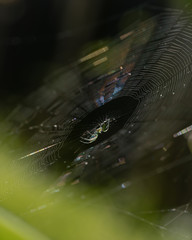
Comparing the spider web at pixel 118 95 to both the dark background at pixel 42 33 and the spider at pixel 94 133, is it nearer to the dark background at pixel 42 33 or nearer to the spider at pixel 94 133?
the spider at pixel 94 133

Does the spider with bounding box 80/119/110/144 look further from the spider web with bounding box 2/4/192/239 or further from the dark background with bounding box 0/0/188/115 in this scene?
the dark background with bounding box 0/0/188/115

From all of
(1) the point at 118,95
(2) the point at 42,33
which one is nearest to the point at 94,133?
(1) the point at 118,95

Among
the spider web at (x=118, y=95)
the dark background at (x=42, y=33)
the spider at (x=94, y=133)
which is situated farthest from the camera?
the dark background at (x=42, y=33)

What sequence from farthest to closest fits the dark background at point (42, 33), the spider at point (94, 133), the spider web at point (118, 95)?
the dark background at point (42, 33), the spider at point (94, 133), the spider web at point (118, 95)

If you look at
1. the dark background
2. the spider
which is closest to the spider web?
the spider

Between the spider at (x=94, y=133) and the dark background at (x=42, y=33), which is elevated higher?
the dark background at (x=42, y=33)

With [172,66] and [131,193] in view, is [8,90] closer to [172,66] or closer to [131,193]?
[172,66]

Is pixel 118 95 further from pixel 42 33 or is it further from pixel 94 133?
pixel 42 33

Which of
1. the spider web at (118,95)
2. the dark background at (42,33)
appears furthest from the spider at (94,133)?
the dark background at (42,33)
